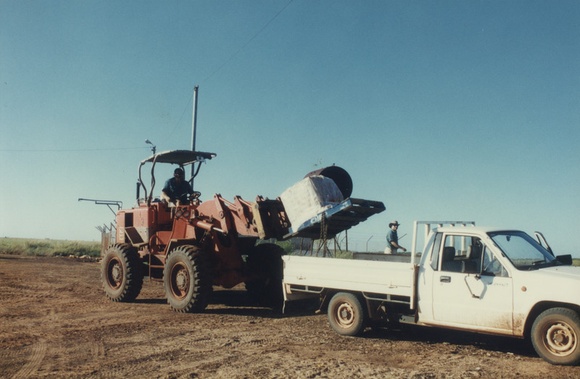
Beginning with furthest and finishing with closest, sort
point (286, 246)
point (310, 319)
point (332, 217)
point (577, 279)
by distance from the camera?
point (286, 246) → point (310, 319) → point (332, 217) → point (577, 279)

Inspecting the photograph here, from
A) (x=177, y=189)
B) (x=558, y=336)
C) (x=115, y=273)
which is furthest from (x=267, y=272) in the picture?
(x=558, y=336)

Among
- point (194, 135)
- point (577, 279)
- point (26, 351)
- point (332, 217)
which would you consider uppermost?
point (194, 135)

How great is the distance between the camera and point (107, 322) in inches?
368

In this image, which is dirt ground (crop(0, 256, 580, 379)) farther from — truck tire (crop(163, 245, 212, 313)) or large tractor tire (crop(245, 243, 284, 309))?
large tractor tire (crop(245, 243, 284, 309))

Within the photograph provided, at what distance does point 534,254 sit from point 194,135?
A: 1835cm

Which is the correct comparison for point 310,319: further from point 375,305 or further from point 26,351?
point 26,351

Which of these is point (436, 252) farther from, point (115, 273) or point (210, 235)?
point (115, 273)

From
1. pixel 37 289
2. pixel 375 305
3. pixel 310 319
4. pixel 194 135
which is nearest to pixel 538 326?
pixel 375 305

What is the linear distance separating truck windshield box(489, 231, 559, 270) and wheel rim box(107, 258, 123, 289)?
8.45m

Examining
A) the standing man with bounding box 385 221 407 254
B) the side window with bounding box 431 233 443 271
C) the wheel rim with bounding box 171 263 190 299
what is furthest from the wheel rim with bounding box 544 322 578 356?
the wheel rim with bounding box 171 263 190 299

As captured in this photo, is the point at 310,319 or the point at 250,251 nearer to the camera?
the point at 310,319

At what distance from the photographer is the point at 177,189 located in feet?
40.3

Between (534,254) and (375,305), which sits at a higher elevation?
(534,254)

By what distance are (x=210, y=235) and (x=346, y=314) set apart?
3859 millimetres
